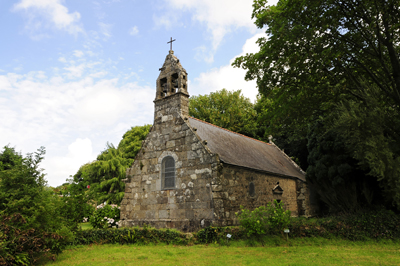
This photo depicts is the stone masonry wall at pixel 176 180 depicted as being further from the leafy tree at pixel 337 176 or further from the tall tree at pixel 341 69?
the leafy tree at pixel 337 176

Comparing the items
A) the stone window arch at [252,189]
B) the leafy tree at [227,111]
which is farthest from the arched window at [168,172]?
the leafy tree at [227,111]

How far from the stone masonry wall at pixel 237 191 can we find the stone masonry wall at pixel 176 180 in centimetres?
39

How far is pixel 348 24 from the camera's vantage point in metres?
12.1

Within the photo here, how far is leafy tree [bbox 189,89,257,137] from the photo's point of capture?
32781 mm

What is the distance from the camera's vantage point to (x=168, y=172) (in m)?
14.5

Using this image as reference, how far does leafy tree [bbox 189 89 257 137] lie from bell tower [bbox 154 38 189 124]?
17.1 m

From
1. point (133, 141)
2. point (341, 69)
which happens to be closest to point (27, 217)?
point (341, 69)

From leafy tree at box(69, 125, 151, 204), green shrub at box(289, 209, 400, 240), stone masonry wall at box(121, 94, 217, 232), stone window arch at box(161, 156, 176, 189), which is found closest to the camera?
green shrub at box(289, 209, 400, 240)

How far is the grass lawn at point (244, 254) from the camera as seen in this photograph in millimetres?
8023

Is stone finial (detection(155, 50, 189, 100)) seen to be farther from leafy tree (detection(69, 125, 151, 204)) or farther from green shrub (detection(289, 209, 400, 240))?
Answer: leafy tree (detection(69, 125, 151, 204))

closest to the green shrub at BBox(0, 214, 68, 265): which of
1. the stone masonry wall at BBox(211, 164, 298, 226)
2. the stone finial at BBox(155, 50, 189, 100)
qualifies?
the stone masonry wall at BBox(211, 164, 298, 226)

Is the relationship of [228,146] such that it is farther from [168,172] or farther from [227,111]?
[227,111]

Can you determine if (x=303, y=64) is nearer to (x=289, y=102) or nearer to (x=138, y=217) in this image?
(x=289, y=102)

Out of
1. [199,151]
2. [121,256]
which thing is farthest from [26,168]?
[199,151]
